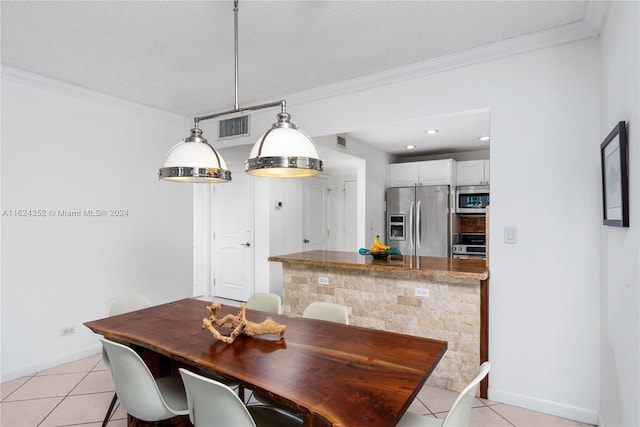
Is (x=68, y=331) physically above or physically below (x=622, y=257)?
below

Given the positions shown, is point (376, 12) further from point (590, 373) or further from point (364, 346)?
point (590, 373)

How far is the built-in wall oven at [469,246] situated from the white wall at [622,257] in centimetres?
299

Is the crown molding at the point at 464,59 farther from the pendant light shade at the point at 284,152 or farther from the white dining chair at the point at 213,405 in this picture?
the white dining chair at the point at 213,405

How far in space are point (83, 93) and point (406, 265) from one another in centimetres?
337

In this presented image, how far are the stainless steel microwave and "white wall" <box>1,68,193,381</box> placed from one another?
3999 millimetres

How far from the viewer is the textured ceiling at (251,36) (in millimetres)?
2066

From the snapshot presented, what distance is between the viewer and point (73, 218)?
10.9ft

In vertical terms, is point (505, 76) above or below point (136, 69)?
below

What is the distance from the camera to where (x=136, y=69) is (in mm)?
2918

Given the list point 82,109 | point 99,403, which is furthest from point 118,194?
point 99,403

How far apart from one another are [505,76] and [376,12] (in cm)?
110

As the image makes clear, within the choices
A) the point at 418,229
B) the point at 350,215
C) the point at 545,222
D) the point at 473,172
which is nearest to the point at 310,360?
the point at 545,222

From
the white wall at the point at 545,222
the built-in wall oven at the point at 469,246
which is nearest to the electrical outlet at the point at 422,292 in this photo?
the white wall at the point at 545,222

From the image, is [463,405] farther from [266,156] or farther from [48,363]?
[48,363]
